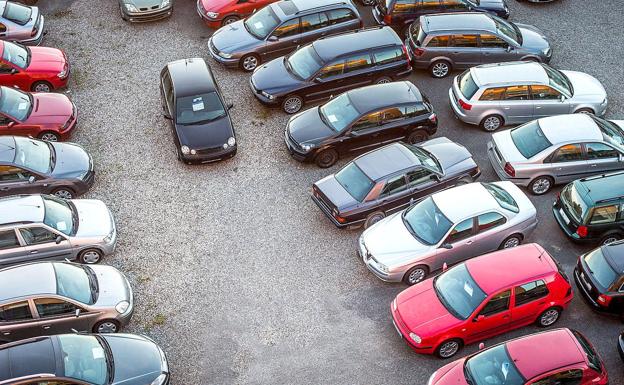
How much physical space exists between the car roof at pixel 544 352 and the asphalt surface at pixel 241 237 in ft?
5.30

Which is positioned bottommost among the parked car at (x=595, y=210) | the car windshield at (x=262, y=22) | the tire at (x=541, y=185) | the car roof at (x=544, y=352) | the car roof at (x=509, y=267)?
the tire at (x=541, y=185)

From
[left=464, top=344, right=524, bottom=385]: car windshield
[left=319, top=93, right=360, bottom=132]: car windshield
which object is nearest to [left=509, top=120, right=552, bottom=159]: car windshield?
[left=319, top=93, right=360, bottom=132]: car windshield

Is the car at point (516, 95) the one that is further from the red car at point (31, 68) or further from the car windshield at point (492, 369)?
the red car at point (31, 68)

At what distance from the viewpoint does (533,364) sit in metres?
12.9

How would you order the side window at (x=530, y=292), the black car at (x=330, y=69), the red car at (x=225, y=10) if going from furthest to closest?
the red car at (x=225, y=10)
the black car at (x=330, y=69)
the side window at (x=530, y=292)

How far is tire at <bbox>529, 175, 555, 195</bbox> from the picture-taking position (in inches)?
709

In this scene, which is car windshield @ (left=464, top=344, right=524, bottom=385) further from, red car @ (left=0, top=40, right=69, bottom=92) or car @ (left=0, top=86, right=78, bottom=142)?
red car @ (left=0, top=40, right=69, bottom=92)

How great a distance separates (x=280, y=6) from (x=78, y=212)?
358 inches

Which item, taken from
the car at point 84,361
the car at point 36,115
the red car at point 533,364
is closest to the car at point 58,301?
the car at point 84,361

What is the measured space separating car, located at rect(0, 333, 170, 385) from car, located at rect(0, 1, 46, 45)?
39.0 ft

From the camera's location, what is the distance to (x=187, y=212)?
17.8m

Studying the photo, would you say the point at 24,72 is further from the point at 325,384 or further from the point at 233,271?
the point at 325,384

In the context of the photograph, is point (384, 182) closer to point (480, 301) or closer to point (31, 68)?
point (480, 301)

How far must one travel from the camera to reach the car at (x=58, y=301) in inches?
549
